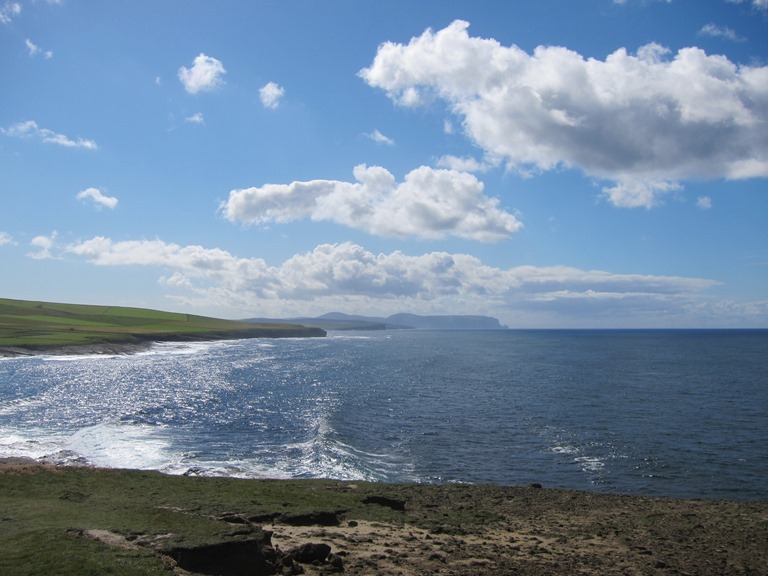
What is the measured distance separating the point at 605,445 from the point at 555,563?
102ft

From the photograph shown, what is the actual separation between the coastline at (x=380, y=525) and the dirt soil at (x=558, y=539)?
0.25ft

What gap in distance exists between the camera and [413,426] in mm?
59906

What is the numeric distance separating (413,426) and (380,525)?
108 ft

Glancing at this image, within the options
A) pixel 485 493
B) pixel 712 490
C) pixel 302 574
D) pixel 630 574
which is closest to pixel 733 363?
pixel 712 490

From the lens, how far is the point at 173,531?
67.8 ft

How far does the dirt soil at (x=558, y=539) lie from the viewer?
2245cm

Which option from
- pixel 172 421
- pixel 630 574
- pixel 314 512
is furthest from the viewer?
pixel 172 421

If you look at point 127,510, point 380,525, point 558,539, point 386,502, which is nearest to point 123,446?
point 127,510

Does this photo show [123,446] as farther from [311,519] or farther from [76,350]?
[76,350]

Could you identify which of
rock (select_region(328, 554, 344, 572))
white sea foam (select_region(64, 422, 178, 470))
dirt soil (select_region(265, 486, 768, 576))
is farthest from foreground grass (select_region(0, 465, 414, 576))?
white sea foam (select_region(64, 422, 178, 470))

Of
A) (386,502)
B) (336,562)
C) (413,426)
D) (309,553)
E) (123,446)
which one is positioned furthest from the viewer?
(413,426)

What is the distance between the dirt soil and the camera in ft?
73.7

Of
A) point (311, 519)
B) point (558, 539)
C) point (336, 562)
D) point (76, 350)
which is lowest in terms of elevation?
point (76, 350)

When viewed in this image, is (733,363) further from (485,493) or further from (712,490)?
(485,493)
